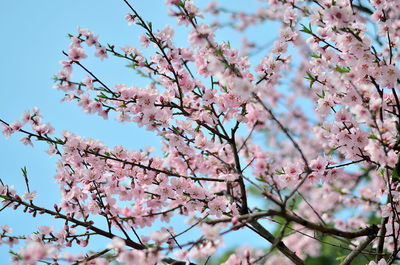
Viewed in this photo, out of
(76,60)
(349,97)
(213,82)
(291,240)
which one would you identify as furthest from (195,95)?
(291,240)

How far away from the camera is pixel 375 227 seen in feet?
10.2

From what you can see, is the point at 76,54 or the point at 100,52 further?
the point at 100,52

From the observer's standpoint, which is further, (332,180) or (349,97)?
(332,180)

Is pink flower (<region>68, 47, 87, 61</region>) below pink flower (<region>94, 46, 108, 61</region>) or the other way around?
below

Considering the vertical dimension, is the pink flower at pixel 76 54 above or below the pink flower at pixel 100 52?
below

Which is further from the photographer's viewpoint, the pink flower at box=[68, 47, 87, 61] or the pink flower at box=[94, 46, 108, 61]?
the pink flower at box=[94, 46, 108, 61]

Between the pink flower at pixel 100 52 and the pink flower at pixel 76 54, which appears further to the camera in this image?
the pink flower at pixel 100 52

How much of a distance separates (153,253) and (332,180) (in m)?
1.84

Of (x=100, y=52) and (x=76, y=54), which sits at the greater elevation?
(x=100, y=52)

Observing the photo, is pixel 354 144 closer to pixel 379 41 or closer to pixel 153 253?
pixel 153 253

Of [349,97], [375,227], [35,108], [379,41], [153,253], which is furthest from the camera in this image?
[379,41]

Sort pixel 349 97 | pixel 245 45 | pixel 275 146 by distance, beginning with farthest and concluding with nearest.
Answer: pixel 275 146, pixel 245 45, pixel 349 97

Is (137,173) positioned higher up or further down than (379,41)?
further down

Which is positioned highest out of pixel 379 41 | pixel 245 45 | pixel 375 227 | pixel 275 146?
pixel 245 45
